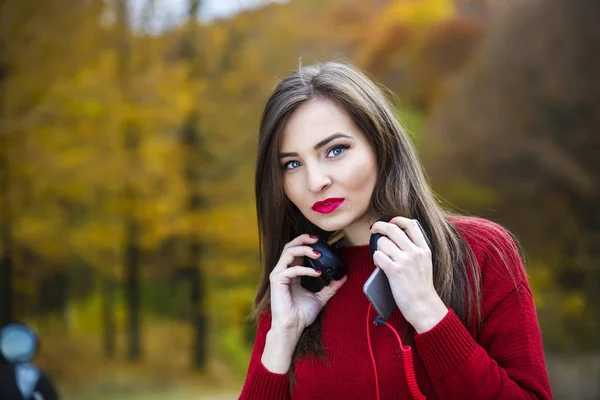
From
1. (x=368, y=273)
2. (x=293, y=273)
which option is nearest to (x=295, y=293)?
(x=293, y=273)

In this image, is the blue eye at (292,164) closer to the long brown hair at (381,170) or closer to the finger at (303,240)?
the long brown hair at (381,170)

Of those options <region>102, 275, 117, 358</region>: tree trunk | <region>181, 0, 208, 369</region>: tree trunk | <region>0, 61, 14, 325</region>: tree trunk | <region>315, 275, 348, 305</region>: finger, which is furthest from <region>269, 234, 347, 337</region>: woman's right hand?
<region>102, 275, 117, 358</region>: tree trunk

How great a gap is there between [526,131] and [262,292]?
26.3ft

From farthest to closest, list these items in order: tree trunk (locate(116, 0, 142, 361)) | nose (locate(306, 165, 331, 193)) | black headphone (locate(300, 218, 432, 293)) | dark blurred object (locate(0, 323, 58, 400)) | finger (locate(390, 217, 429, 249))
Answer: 1. tree trunk (locate(116, 0, 142, 361))
2. dark blurred object (locate(0, 323, 58, 400))
3. black headphone (locate(300, 218, 432, 293))
4. nose (locate(306, 165, 331, 193))
5. finger (locate(390, 217, 429, 249))

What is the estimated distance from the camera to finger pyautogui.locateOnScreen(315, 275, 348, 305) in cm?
166

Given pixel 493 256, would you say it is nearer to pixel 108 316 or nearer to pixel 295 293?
pixel 295 293

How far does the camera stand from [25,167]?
7.34 metres

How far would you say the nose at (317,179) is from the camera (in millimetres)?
1516

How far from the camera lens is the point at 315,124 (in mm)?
1554

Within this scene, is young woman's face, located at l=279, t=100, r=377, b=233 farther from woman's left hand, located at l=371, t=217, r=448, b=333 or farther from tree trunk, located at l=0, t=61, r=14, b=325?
tree trunk, located at l=0, t=61, r=14, b=325

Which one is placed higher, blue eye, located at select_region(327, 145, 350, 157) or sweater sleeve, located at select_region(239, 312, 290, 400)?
blue eye, located at select_region(327, 145, 350, 157)

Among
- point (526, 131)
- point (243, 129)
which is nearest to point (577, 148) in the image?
point (526, 131)

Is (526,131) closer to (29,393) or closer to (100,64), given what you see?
(100,64)

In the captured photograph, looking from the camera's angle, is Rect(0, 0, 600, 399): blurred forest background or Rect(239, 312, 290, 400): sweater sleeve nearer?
Rect(239, 312, 290, 400): sweater sleeve
